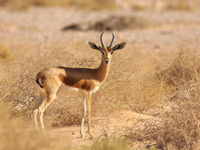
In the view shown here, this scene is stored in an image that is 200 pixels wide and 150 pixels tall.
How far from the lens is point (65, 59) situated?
8.78 metres

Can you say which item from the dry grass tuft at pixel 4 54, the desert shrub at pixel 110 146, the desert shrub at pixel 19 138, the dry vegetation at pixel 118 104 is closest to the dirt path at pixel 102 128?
the dry vegetation at pixel 118 104

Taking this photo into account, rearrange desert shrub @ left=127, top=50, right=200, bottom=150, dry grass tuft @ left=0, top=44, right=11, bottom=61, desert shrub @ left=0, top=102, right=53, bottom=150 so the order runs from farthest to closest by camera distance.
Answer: dry grass tuft @ left=0, top=44, right=11, bottom=61, desert shrub @ left=127, top=50, right=200, bottom=150, desert shrub @ left=0, top=102, right=53, bottom=150

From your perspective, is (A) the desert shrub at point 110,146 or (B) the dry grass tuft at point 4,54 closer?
(A) the desert shrub at point 110,146

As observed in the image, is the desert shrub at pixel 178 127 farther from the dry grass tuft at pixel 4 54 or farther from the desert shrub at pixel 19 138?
the dry grass tuft at pixel 4 54

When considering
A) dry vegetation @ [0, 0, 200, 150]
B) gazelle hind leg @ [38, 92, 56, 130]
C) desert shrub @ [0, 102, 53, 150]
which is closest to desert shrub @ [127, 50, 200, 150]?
dry vegetation @ [0, 0, 200, 150]

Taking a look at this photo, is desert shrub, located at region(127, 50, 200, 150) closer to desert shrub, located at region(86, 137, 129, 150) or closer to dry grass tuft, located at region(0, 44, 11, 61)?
desert shrub, located at region(86, 137, 129, 150)

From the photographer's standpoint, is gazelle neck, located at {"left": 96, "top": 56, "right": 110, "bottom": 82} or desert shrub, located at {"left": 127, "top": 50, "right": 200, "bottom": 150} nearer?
desert shrub, located at {"left": 127, "top": 50, "right": 200, "bottom": 150}

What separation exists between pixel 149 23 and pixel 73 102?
13.4 m

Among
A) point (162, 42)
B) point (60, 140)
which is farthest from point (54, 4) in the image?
point (60, 140)

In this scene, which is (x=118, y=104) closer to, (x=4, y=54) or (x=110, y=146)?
(x=110, y=146)

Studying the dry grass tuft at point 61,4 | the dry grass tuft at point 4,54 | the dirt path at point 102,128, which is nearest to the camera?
the dirt path at point 102,128

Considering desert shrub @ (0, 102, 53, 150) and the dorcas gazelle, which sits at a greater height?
the dorcas gazelle

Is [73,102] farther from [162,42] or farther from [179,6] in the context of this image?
[179,6]

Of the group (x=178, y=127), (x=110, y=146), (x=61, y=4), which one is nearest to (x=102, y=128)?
(x=178, y=127)
